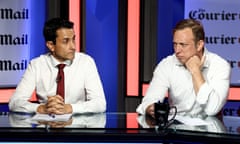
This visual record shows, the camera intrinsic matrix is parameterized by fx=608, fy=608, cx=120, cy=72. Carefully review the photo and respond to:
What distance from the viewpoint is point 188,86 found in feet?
11.4

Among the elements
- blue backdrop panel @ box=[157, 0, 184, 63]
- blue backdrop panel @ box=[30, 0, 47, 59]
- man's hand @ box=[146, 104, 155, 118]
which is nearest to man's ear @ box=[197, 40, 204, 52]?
man's hand @ box=[146, 104, 155, 118]

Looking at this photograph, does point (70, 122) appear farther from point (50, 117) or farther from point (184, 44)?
point (184, 44)

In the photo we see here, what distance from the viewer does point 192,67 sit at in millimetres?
3393

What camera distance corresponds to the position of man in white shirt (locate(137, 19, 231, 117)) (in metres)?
3.27

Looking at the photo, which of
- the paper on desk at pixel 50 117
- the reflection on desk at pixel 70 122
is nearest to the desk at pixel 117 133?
the reflection on desk at pixel 70 122

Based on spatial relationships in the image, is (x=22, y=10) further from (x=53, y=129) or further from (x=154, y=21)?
(x=53, y=129)

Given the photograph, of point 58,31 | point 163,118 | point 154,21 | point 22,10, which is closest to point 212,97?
point 163,118

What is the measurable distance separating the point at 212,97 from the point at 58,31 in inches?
40.9

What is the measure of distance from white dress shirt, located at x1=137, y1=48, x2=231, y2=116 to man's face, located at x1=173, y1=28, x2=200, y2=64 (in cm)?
11

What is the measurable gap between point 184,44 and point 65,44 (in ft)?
2.39

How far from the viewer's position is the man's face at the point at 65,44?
364 centimetres

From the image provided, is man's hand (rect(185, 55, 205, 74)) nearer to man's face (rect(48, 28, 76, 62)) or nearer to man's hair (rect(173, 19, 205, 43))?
man's hair (rect(173, 19, 205, 43))

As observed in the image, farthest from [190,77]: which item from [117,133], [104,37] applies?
[104,37]

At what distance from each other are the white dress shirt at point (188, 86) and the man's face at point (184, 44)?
0.11m
